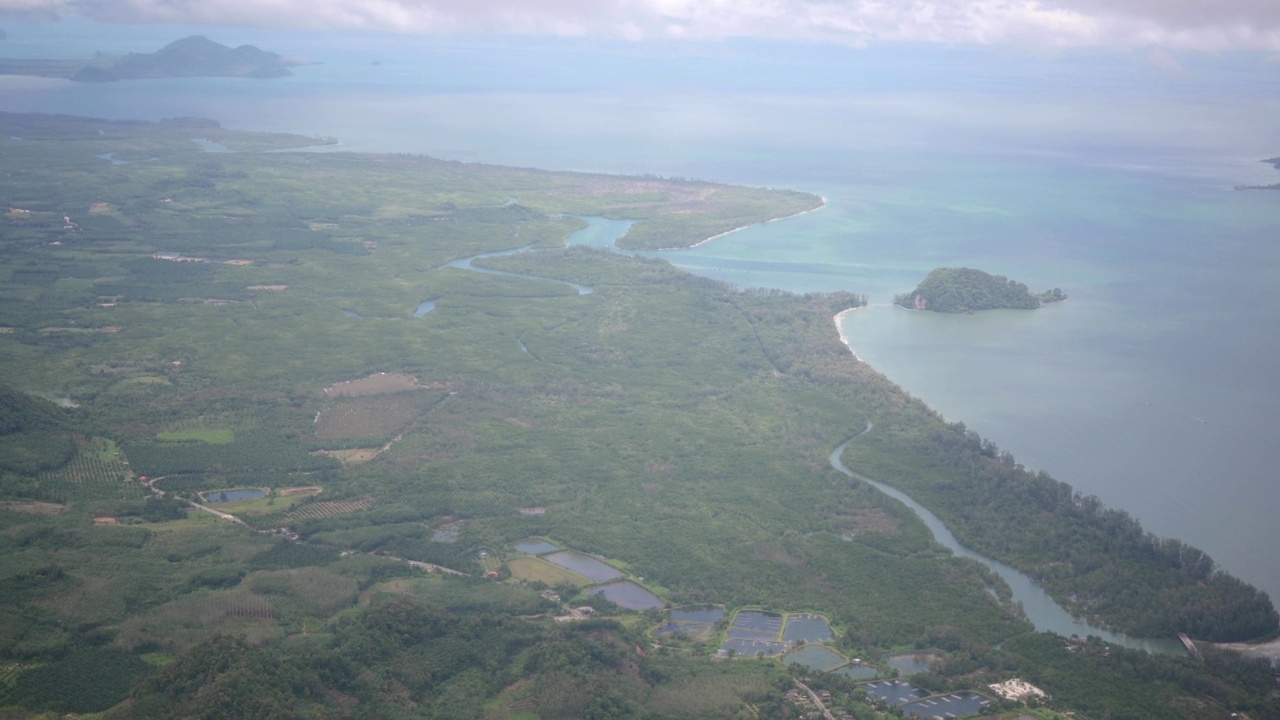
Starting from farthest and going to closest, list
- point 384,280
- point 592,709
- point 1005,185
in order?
point 1005,185 < point 384,280 < point 592,709

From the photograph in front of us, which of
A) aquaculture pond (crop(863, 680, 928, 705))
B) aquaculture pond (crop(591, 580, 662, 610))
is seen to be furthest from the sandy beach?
aquaculture pond (crop(591, 580, 662, 610))

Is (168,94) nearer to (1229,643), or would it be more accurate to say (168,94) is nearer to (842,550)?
(842,550)

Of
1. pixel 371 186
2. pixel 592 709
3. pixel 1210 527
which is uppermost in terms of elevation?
pixel 371 186

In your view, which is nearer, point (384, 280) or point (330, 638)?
point (330, 638)

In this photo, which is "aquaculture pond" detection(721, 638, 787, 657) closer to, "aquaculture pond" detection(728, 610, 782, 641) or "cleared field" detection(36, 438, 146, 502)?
"aquaculture pond" detection(728, 610, 782, 641)

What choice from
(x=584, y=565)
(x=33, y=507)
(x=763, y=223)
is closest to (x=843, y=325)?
(x=584, y=565)

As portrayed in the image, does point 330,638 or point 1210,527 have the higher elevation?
point 1210,527

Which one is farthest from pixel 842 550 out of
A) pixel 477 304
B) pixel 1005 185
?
pixel 1005 185

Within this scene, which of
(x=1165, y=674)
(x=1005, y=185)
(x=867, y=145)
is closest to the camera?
(x=1165, y=674)

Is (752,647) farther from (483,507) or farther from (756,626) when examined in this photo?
(483,507)
